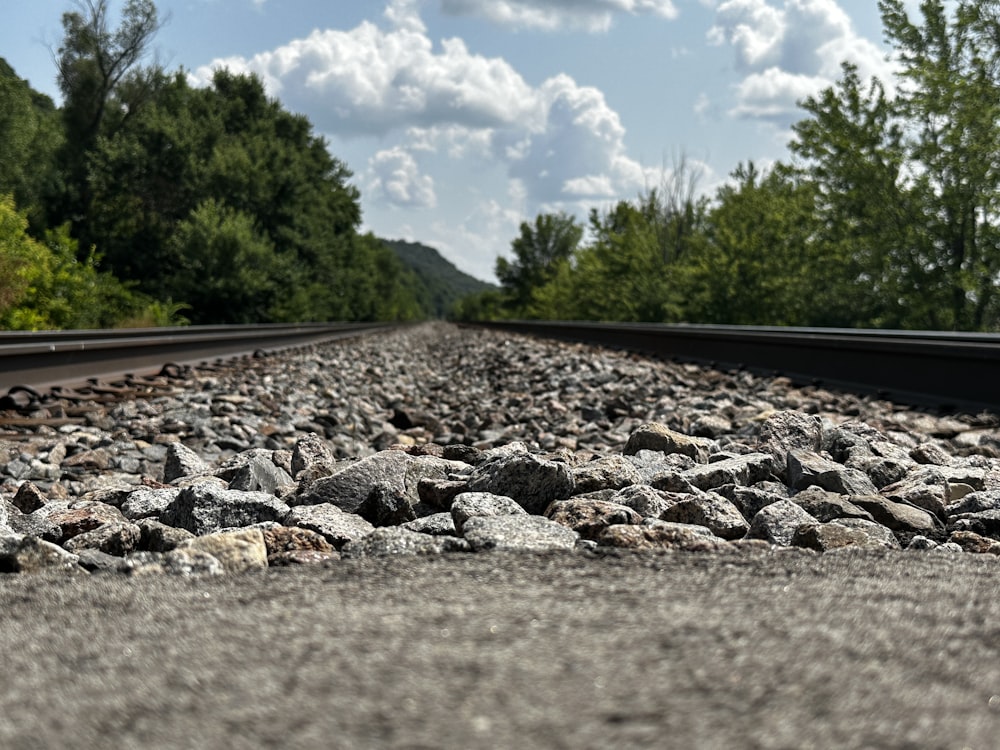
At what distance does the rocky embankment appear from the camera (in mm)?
2182

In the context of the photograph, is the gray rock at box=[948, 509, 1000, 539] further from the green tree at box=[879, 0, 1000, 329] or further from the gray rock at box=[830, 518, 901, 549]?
the green tree at box=[879, 0, 1000, 329]

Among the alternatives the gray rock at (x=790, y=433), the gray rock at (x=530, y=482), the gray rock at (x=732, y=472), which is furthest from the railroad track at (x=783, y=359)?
the gray rock at (x=530, y=482)

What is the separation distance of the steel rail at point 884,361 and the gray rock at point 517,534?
14.4 ft

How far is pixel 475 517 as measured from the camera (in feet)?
7.57

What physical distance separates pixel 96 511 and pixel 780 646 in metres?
2.20

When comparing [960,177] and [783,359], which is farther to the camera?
[960,177]

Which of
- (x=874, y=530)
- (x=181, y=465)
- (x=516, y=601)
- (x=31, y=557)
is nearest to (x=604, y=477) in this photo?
(x=874, y=530)

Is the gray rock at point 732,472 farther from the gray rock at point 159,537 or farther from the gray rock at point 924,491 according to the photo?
the gray rock at point 159,537

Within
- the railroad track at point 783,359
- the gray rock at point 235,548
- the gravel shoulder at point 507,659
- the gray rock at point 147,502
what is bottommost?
the gray rock at point 147,502

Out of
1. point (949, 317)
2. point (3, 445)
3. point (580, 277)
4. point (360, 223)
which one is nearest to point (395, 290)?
point (360, 223)

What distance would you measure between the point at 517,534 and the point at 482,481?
2.46ft

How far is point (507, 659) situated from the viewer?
47.7 inches

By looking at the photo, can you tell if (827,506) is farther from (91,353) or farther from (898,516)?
(91,353)

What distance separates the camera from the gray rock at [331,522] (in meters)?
2.32
